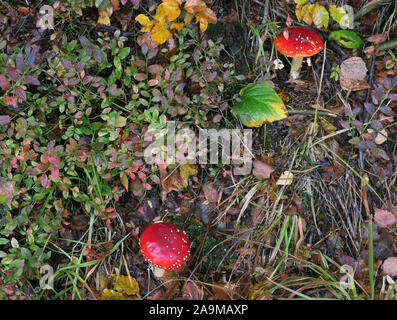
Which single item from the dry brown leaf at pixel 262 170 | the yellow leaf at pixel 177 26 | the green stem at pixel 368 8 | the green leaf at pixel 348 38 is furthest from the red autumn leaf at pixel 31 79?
the green stem at pixel 368 8

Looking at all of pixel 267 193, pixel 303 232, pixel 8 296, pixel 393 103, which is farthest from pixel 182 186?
pixel 393 103

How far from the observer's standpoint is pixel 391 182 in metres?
2.21

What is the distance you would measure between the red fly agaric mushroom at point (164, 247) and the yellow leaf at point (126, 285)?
29cm

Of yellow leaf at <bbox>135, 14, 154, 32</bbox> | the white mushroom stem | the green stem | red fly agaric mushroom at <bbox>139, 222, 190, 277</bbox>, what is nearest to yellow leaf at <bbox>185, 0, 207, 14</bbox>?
yellow leaf at <bbox>135, 14, 154, 32</bbox>

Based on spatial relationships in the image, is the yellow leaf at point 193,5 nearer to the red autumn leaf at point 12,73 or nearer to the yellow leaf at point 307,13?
the yellow leaf at point 307,13

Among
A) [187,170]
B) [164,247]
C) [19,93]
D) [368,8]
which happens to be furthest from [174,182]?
[368,8]

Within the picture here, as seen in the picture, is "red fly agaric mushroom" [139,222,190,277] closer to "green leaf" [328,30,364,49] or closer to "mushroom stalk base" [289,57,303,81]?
"mushroom stalk base" [289,57,303,81]

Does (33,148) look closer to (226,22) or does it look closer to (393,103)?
(226,22)

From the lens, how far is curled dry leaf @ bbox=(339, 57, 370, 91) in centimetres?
233

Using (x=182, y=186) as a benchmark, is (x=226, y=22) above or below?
above

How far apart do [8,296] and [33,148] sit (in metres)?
0.86

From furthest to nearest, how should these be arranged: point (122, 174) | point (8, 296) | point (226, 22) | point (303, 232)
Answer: point (226, 22)
point (303, 232)
point (122, 174)
point (8, 296)

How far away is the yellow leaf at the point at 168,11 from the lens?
192 cm

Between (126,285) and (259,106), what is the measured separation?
137 cm
